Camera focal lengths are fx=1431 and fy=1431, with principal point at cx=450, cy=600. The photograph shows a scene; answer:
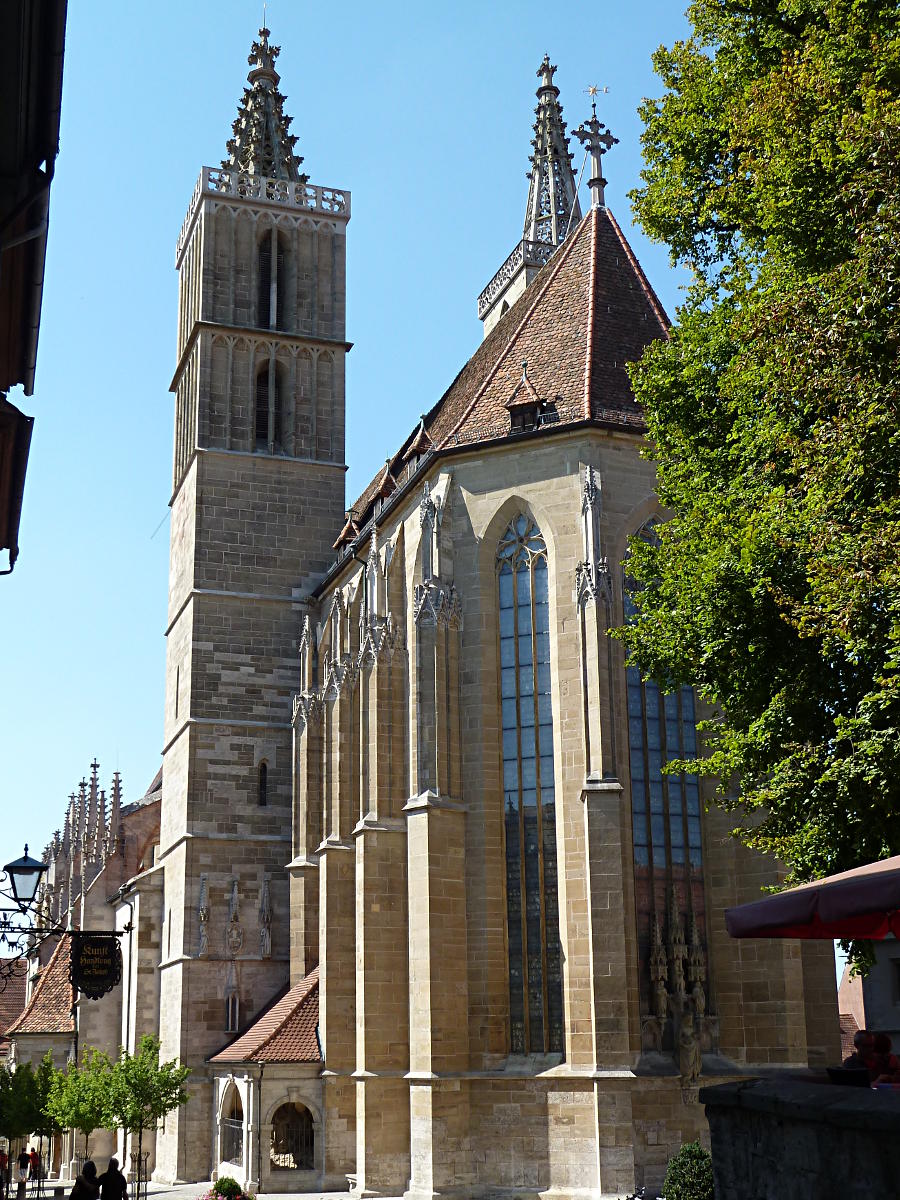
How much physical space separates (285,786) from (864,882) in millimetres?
26387

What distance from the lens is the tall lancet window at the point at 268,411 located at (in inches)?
1463

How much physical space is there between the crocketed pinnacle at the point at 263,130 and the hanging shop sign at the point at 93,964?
922 inches

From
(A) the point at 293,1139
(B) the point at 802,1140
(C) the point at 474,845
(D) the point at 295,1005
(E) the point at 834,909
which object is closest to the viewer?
(B) the point at 802,1140

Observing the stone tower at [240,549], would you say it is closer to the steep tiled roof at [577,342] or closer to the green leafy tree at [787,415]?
the steep tiled roof at [577,342]

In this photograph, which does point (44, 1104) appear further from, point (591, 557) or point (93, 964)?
point (591, 557)

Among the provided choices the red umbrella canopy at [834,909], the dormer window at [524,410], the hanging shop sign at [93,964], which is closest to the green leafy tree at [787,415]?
the red umbrella canopy at [834,909]

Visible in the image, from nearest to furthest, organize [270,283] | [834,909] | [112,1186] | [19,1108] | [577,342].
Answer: [834,909] → [112,1186] → [577,342] → [19,1108] → [270,283]

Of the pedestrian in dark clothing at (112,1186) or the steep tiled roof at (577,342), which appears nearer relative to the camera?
the pedestrian in dark clothing at (112,1186)

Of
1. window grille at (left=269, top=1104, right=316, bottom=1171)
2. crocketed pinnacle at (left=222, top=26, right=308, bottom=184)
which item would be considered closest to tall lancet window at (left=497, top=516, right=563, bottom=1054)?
window grille at (left=269, top=1104, right=316, bottom=1171)

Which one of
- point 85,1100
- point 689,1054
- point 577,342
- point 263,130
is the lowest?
point 85,1100

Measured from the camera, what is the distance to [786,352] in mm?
12234

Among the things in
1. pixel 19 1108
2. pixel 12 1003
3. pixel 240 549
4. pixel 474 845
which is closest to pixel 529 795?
pixel 474 845

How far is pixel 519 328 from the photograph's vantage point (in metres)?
28.5

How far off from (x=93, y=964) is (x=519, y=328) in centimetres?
1444
